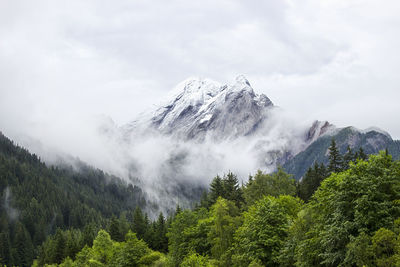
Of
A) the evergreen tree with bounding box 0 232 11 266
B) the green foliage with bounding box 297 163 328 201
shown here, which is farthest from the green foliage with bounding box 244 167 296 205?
the evergreen tree with bounding box 0 232 11 266

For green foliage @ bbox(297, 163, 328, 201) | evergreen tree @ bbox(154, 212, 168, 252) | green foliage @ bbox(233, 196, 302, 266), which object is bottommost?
green foliage @ bbox(233, 196, 302, 266)


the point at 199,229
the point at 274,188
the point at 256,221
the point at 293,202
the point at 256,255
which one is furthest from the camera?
the point at 274,188

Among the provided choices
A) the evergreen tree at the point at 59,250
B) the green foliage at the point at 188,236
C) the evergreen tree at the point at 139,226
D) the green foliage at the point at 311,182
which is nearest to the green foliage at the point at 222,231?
the green foliage at the point at 188,236

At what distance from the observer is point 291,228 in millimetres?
38750

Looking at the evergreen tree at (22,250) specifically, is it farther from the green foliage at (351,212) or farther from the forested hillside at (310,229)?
the green foliage at (351,212)

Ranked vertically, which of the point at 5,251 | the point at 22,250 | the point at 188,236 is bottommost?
the point at 188,236

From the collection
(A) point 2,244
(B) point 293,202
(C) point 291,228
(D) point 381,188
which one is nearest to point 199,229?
(B) point 293,202

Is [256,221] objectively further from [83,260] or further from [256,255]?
[83,260]

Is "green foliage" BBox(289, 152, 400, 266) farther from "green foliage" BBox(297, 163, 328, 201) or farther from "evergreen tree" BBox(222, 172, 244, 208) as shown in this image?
"evergreen tree" BBox(222, 172, 244, 208)

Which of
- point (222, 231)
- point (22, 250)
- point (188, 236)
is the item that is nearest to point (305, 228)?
point (222, 231)

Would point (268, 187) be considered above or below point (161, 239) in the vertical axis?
above

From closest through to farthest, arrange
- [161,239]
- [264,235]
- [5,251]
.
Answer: [264,235]
[161,239]
[5,251]

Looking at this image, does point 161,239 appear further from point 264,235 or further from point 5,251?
point 5,251

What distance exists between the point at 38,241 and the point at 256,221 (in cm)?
18061
